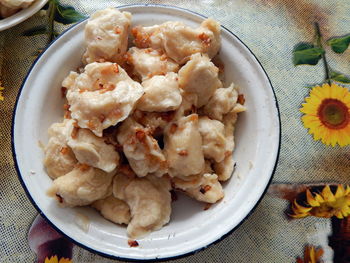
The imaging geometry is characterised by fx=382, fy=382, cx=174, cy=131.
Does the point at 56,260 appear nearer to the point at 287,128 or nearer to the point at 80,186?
the point at 80,186

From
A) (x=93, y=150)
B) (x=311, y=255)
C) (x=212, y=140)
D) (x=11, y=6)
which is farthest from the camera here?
(x=11, y=6)

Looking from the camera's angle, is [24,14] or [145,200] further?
[24,14]

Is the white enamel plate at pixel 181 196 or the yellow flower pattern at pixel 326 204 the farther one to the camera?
the yellow flower pattern at pixel 326 204

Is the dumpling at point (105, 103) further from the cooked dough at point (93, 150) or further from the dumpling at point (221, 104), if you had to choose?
Result: the dumpling at point (221, 104)

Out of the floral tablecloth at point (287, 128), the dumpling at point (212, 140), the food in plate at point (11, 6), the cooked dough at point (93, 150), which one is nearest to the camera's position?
the cooked dough at point (93, 150)

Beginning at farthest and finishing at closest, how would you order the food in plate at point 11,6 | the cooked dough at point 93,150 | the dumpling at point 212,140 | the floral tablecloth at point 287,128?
the food in plate at point 11,6 < the floral tablecloth at point 287,128 < the dumpling at point 212,140 < the cooked dough at point 93,150

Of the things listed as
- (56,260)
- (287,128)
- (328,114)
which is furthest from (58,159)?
(328,114)

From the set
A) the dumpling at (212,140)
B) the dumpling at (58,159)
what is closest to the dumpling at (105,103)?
the dumpling at (58,159)
